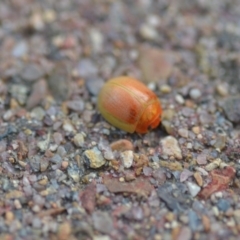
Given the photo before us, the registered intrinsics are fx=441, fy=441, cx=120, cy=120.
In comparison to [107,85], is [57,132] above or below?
below

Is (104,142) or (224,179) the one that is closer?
(224,179)

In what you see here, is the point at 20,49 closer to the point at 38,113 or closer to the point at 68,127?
the point at 38,113

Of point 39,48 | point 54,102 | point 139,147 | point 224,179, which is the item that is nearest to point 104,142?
point 139,147

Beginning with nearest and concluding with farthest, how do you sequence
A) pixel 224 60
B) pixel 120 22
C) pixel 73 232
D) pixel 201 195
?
pixel 73 232
pixel 201 195
pixel 224 60
pixel 120 22

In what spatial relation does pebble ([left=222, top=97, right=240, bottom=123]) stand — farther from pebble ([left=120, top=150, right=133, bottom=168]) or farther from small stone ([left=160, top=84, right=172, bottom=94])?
pebble ([left=120, top=150, right=133, bottom=168])

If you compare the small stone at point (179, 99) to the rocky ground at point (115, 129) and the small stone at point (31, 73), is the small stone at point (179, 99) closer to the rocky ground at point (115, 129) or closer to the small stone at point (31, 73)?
the rocky ground at point (115, 129)

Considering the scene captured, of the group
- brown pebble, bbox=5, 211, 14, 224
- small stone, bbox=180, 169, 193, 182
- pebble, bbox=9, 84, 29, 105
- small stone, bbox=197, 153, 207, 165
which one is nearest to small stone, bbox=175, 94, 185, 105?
small stone, bbox=197, 153, 207, 165

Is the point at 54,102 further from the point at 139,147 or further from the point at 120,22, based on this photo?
the point at 120,22
